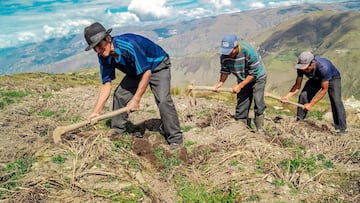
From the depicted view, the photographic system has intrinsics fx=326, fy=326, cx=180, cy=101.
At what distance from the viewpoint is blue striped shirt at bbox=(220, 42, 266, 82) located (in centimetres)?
798

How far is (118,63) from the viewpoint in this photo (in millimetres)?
6570

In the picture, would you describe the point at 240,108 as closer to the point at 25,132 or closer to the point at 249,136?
the point at 249,136

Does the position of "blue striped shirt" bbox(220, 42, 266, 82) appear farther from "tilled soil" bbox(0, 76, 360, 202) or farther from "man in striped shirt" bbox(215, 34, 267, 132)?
"tilled soil" bbox(0, 76, 360, 202)

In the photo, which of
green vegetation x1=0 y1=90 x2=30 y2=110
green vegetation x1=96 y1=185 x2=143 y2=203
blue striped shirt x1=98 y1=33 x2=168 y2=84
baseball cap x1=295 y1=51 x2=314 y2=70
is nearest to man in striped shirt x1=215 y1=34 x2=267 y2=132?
baseball cap x1=295 y1=51 x2=314 y2=70

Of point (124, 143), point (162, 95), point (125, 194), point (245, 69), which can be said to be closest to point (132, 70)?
point (162, 95)

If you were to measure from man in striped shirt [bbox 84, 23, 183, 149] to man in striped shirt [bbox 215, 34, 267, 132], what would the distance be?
154cm

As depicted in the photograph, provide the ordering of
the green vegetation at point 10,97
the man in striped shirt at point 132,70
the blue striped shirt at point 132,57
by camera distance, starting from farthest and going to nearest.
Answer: the green vegetation at point 10,97
the blue striped shirt at point 132,57
the man in striped shirt at point 132,70

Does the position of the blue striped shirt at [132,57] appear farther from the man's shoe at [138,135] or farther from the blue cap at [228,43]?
the man's shoe at [138,135]

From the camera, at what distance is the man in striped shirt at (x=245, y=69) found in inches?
296

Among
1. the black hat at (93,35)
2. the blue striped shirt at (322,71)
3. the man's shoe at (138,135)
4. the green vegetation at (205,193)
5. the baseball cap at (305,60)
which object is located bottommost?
the man's shoe at (138,135)

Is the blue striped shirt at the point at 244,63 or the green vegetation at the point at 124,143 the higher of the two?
→ the blue striped shirt at the point at 244,63

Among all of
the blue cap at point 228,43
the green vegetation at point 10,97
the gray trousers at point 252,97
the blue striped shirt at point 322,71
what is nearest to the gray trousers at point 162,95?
the blue cap at point 228,43

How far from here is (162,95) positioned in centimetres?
718

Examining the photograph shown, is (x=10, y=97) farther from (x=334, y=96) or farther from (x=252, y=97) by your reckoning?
(x=334, y=96)
